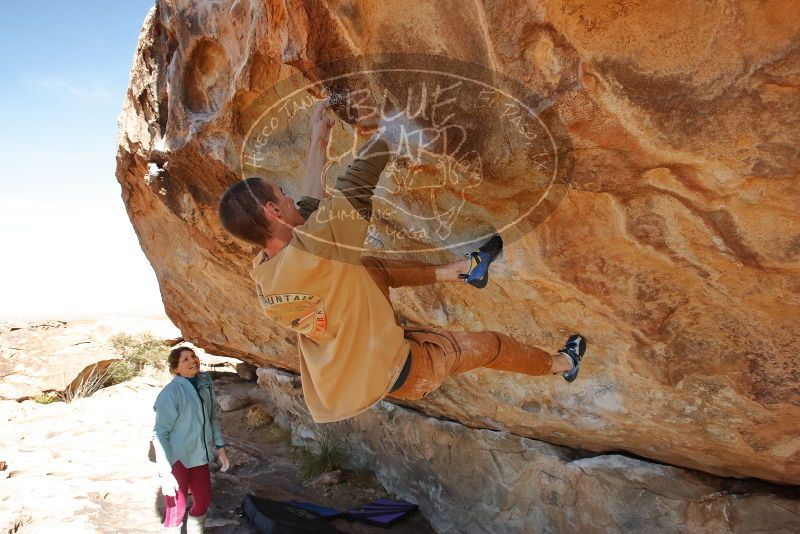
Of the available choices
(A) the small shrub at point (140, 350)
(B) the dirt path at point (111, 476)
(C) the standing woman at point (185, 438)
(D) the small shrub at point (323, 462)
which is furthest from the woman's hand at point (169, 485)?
(A) the small shrub at point (140, 350)

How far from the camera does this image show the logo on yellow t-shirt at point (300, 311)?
227 cm

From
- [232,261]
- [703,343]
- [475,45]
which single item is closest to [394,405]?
[232,261]

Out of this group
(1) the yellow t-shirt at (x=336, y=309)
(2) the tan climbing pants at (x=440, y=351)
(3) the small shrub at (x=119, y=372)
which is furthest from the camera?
(3) the small shrub at (x=119, y=372)

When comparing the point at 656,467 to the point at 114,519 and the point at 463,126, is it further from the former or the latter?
the point at 114,519

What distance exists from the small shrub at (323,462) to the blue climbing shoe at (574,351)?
331 cm

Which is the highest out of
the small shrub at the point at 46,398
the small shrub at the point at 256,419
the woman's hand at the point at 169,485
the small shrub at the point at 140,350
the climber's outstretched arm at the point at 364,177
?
the climber's outstretched arm at the point at 364,177

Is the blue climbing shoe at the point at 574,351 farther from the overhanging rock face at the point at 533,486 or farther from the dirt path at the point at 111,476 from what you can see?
the dirt path at the point at 111,476

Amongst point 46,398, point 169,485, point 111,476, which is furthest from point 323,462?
point 46,398

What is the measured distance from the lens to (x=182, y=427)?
3.97 meters

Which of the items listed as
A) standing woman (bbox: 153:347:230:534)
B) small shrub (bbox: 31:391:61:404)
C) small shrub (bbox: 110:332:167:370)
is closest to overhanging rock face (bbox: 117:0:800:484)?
standing woman (bbox: 153:347:230:534)

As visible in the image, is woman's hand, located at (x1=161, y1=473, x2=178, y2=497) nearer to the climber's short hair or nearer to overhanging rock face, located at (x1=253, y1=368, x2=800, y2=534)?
overhanging rock face, located at (x1=253, y1=368, x2=800, y2=534)

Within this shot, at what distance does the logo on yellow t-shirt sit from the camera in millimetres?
2273

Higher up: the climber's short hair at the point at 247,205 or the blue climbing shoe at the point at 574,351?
the climber's short hair at the point at 247,205

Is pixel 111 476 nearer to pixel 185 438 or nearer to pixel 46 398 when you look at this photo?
pixel 185 438
